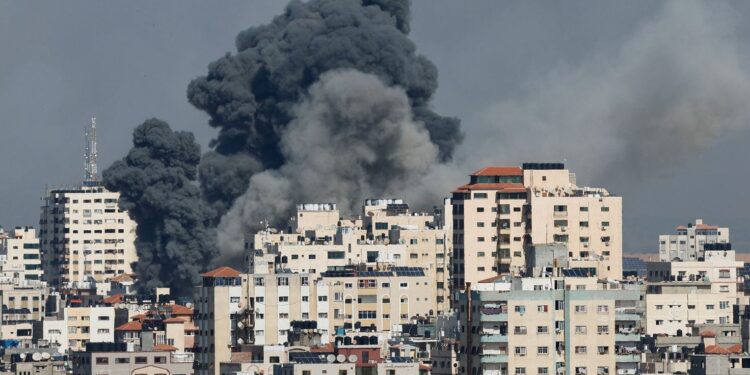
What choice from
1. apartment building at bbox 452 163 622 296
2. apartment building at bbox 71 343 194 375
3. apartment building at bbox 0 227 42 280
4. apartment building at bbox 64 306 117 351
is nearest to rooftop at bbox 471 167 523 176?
apartment building at bbox 452 163 622 296

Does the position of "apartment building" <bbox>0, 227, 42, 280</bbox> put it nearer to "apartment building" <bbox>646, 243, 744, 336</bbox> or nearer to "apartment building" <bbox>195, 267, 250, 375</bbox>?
"apartment building" <bbox>646, 243, 744, 336</bbox>

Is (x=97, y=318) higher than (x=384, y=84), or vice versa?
(x=384, y=84)

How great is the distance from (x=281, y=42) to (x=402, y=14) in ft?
26.4

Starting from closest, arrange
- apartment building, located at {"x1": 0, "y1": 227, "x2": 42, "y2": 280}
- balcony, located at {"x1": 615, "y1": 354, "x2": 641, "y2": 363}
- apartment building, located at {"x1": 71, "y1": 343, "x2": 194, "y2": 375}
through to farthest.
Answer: balcony, located at {"x1": 615, "y1": 354, "x2": 641, "y2": 363}
apartment building, located at {"x1": 71, "y1": 343, "x2": 194, "y2": 375}
apartment building, located at {"x1": 0, "y1": 227, "x2": 42, "y2": 280}

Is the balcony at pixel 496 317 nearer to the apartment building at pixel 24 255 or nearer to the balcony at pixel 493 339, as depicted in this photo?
the balcony at pixel 493 339

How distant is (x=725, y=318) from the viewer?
132 meters

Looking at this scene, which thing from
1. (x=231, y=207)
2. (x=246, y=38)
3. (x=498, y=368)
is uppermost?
(x=246, y=38)

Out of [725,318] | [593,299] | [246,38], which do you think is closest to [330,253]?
[725,318]

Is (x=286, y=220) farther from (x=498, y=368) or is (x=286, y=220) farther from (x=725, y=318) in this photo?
(x=498, y=368)

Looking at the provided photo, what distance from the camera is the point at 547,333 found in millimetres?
92938

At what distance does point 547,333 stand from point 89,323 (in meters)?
51.6

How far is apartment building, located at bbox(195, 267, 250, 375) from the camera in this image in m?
112

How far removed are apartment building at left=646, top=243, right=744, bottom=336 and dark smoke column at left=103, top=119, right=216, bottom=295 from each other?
1027 inches

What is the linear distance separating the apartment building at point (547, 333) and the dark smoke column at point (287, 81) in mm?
75079
